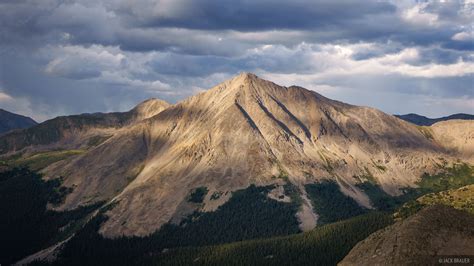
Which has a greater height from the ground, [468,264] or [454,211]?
[454,211]

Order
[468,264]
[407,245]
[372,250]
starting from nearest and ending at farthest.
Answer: [468,264] → [407,245] → [372,250]

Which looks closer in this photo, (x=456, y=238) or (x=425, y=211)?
(x=456, y=238)

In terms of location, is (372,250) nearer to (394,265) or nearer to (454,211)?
(394,265)

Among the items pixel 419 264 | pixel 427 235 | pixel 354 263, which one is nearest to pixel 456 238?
pixel 427 235

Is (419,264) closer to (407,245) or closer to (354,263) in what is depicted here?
(407,245)

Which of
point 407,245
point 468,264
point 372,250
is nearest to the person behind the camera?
point 468,264

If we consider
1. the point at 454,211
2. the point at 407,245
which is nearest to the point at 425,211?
the point at 454,211
